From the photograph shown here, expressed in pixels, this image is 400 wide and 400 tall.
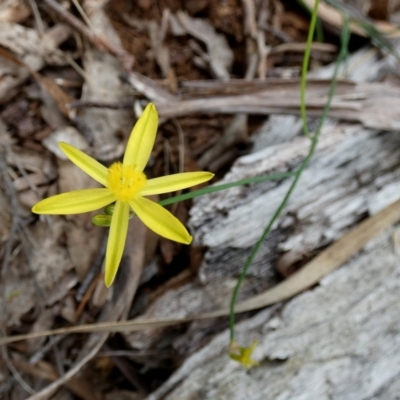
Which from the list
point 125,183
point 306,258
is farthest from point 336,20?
point 125,183

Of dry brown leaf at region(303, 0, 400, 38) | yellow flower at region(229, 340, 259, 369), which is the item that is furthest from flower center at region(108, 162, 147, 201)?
dry brown leaf at region(303, 0, 400, 38)

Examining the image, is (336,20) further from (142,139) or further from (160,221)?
(160,221)

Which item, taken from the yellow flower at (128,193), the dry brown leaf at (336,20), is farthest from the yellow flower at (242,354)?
the dry brown leaf at (336,20)

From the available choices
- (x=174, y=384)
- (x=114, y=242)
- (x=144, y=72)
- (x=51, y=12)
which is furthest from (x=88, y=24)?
(x=174, y=384)

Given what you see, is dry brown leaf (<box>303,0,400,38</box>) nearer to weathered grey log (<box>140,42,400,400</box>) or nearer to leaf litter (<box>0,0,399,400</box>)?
leaf litter (<box>0,0,399,400</box>)

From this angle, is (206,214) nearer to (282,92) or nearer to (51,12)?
(282,92)
